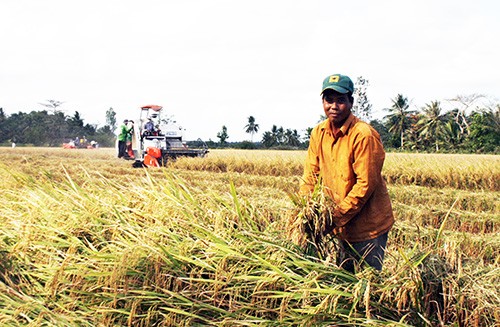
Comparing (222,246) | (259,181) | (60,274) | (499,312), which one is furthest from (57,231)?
(259,181)

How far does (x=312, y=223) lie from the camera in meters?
2.79

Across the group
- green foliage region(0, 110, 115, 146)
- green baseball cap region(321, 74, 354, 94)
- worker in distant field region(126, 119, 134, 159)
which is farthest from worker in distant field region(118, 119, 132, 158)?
green foliage region(0, 110, 115, 146)

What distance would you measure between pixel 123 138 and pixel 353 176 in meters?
14.7

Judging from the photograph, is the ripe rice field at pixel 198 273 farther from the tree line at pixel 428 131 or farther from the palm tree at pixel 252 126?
the palm tree at pixel 252 126

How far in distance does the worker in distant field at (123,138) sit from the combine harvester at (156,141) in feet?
1.09

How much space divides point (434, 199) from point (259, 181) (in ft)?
14.0

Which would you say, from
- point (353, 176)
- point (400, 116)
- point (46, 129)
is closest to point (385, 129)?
point (400, 116)

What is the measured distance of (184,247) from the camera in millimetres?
2781

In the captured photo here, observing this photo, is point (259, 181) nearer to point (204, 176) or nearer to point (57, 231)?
point (204, 176)

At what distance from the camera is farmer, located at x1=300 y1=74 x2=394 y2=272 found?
291cm

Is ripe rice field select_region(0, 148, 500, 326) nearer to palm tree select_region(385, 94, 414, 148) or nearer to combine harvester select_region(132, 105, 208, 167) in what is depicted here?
combine harvester select_region(132, 105, 208, 167)

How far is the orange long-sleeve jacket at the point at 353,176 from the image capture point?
2.91m

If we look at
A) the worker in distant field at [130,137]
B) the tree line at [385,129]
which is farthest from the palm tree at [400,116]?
the worker in distant field at [130,137]

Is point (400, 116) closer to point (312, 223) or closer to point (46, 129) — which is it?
point (46, 129)
